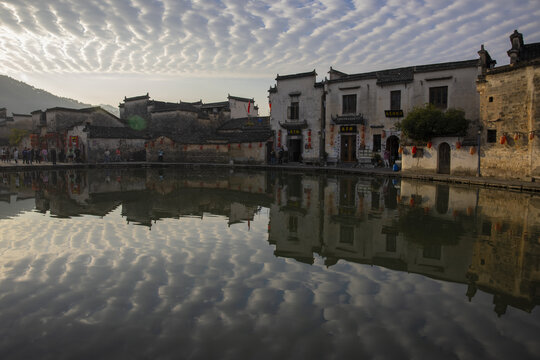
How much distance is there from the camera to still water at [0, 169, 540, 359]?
3348 millimetres

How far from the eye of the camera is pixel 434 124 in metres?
19.7

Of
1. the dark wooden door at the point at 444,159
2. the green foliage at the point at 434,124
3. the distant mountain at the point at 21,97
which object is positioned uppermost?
the distant mountain at the point at 21,97

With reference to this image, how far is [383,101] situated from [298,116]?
24.5ft

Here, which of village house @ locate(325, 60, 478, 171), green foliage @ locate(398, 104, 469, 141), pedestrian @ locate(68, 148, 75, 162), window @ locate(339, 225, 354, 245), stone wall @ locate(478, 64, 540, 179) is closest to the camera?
window @ locate(339, 225, 354, 245)

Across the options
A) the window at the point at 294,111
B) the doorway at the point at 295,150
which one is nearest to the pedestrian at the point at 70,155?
the doorway at the point at 295,150

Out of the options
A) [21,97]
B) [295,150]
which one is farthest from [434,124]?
[21,97]

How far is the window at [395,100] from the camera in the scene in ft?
87.5

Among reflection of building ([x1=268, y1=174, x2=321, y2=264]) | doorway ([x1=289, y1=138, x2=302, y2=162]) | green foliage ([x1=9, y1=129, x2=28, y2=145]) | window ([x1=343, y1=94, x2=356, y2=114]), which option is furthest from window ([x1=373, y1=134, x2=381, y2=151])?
green foliage ([x1=9, y1=129, x2=28, y2=145])

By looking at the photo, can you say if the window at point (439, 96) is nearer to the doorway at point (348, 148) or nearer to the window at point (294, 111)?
the doorway at point (348, 148)

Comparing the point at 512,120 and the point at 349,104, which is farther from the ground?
the point at 349,104

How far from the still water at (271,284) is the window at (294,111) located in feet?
76.6

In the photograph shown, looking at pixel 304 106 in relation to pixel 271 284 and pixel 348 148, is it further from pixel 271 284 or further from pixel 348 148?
pixel 271 284

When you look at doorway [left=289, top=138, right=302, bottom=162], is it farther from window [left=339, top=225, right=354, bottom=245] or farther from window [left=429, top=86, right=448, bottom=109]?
window [left=339, top=225, right=354, bottom=245]

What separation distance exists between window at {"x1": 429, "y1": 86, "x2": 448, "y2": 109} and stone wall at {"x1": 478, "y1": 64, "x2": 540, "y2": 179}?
6.94 meters
